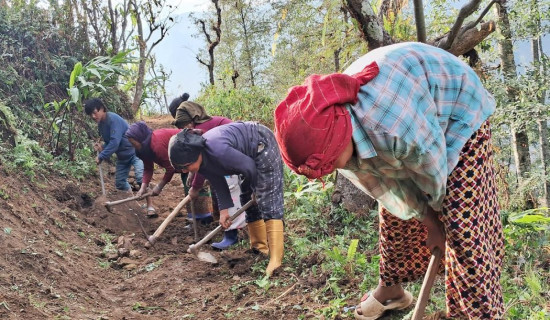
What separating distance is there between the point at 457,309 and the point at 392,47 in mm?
1145

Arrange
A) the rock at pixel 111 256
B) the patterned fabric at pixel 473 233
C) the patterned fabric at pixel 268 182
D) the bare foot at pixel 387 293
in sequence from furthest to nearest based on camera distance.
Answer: the rock at pixel 111 256 → the patterned fabric at pixel 268 182 → the bare foot at pixel 387 293 → the patterned fabric at pixel 473 233

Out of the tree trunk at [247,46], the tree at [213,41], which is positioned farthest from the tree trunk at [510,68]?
the tree trunk at [247,46]

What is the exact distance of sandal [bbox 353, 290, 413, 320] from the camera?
2650mm

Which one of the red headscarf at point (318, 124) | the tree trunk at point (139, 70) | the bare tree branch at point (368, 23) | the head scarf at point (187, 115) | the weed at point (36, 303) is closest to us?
the red headscarf at point (318, 124)

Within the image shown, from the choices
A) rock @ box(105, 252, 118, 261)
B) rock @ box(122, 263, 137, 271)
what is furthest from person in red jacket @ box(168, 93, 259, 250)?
rock @ box(105, 252, 118, 261)

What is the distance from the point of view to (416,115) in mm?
1646

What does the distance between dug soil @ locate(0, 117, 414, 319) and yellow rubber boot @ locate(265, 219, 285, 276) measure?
0.35ft

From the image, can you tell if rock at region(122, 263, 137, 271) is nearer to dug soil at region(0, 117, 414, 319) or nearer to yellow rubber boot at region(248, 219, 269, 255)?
dug soil at region(0, 117, 414, 319)

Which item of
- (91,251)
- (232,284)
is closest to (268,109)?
(91,251)

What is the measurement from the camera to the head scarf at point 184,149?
3.70 metres

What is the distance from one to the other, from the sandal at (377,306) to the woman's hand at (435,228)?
66 centimetres

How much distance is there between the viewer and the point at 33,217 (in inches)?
178

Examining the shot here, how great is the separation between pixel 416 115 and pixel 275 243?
2.43 meters

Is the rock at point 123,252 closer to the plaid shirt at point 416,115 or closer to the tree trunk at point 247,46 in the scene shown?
the plaid shirt at point 416,115
